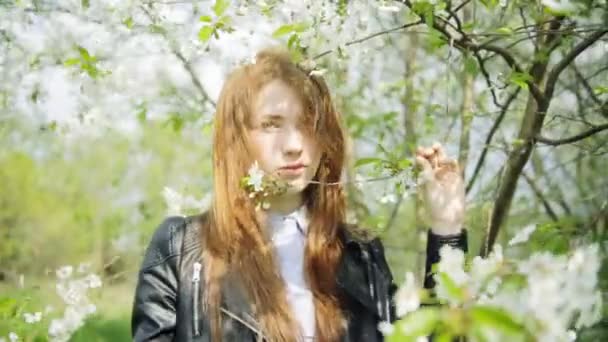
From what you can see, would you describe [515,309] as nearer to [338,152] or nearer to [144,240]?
[338,152]

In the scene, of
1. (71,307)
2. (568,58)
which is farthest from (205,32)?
(71,307)

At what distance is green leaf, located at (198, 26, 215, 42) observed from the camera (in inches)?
78.7

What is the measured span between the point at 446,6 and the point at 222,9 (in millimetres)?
545

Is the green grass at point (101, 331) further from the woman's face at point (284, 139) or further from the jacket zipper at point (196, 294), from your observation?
the woman's face at point (284, 139)

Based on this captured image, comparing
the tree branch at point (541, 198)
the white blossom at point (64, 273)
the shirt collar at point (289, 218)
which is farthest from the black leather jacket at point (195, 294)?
the tree branch at point (541, 198)

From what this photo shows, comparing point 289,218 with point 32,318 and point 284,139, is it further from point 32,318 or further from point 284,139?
point 32,318

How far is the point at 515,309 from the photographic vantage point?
2.80 ft

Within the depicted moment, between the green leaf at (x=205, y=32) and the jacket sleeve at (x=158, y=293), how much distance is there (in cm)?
47

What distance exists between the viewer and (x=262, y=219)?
1980 mm

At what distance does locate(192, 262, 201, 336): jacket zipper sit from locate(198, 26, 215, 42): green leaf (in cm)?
54

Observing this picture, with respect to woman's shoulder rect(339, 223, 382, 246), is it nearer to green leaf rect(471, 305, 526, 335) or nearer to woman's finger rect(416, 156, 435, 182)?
woman's finger rect(416, 156, 435, 182)

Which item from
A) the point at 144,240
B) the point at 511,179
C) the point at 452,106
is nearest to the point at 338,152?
the point at 511,179

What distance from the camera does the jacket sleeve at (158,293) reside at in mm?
1797

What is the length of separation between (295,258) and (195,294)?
0.27m
